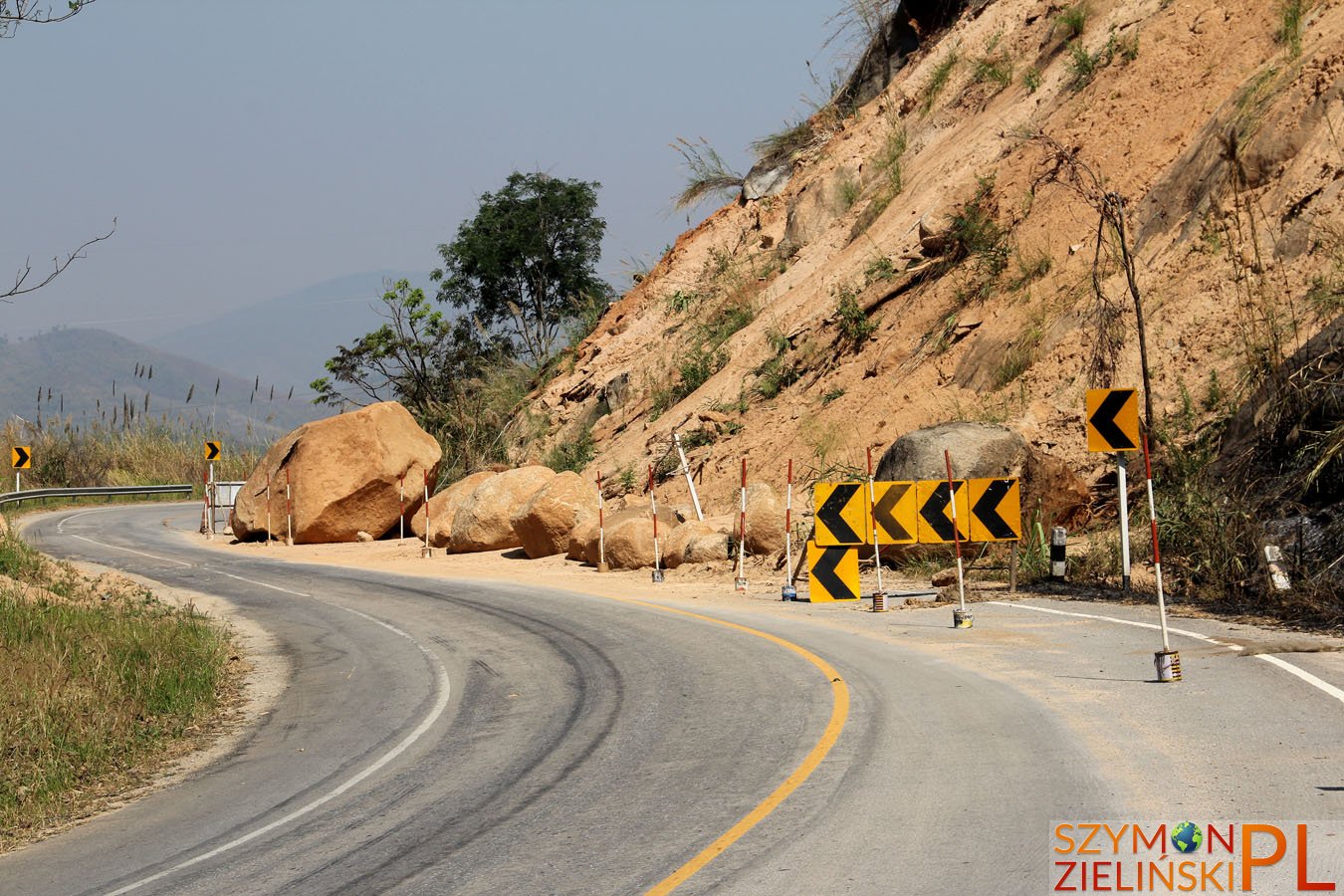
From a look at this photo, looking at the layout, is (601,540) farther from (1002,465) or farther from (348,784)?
(348,784)

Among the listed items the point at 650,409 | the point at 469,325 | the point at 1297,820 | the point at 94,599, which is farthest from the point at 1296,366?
the point at 469,325

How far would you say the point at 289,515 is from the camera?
1330 inches

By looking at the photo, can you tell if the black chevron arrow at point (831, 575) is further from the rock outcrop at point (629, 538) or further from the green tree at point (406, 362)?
the green tree at point (406, 362)

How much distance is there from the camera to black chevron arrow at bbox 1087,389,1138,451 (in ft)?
49.9

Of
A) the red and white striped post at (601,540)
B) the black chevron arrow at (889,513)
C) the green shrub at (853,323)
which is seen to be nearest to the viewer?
the black chevron arrow at (889,513)

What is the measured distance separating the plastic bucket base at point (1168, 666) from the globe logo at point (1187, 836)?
418cm

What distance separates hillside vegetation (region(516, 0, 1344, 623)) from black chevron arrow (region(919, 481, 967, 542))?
2.89 meters

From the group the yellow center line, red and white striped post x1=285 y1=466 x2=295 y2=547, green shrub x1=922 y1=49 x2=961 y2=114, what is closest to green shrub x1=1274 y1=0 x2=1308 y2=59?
green shrub x1=922 y1=49 x2=961 y2=114

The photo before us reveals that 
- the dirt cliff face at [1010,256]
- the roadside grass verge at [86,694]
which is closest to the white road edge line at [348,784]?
the roadside grass verge at [86,694]

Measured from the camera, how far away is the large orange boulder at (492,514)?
2939 centimetres

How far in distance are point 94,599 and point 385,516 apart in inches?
623

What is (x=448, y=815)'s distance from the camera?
8.37 meters

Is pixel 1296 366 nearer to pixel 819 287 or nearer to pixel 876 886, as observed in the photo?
pixel 876 886

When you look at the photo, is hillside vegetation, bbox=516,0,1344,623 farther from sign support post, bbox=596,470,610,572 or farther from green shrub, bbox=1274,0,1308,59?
sign support post, bbox=596,470,610,572
